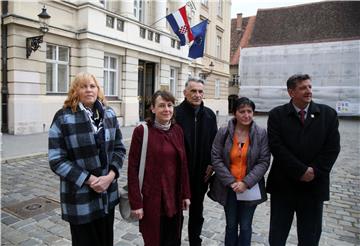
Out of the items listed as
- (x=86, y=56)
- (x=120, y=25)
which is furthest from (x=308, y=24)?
(x=86, y=56)

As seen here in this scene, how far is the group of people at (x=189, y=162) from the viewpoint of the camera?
2471mm

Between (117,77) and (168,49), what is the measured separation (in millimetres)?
4407

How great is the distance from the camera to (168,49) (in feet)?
59.8

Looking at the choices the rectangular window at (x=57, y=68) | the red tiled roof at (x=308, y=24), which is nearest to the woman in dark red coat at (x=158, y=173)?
the rectangular window at (x=57, y=68)

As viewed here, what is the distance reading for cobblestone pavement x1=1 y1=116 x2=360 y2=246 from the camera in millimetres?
3662

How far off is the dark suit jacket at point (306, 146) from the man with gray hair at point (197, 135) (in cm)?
69

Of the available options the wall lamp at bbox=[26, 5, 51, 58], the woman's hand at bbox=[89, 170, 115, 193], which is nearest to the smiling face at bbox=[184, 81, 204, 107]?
the woman's hand at bbox=[89, 170, 115, 193]

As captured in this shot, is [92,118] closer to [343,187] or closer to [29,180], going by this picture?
[29,180]

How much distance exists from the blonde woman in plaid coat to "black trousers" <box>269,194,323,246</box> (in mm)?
1631

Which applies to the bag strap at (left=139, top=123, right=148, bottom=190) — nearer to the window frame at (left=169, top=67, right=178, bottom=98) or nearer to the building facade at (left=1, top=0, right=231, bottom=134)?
the building facade at (left=1, top=0, right=231, bottom=134)

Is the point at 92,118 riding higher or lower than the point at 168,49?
lower

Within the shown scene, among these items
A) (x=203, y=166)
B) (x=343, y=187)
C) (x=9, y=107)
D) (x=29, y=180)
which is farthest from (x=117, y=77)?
(x=203, y=166)

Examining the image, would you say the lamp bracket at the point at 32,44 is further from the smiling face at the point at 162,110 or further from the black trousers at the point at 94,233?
the black trousers at the point at 94,233

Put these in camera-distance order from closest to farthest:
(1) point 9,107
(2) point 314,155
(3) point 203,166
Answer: (2) point 314,155 → (3) point 203,166 → (1) point 9,107
